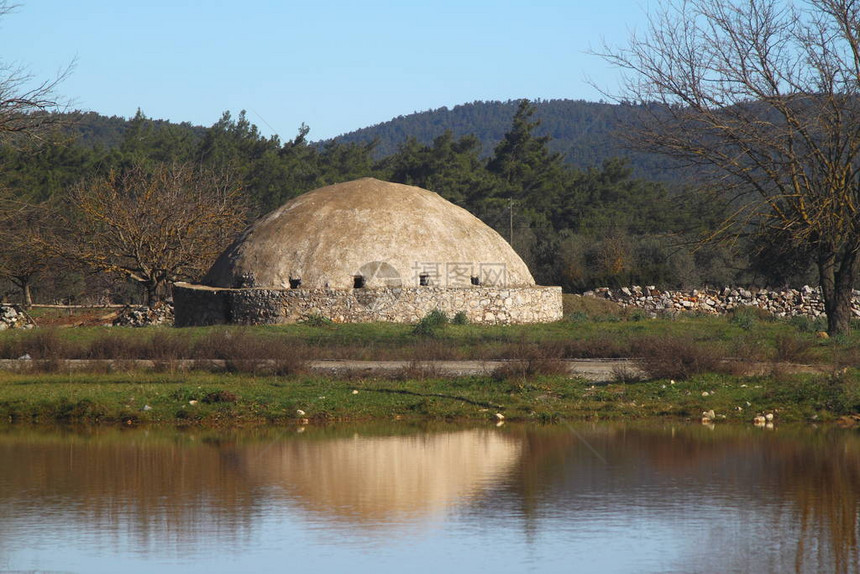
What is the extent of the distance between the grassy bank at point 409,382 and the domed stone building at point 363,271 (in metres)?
6.06

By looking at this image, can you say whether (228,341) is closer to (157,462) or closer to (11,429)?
(11,429)

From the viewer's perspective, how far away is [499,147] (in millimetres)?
80750

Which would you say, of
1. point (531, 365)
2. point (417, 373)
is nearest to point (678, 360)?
point (531, 365)

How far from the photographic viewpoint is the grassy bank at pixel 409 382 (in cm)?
1669

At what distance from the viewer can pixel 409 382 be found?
1911 cm

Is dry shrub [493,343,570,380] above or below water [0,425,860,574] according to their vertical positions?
above

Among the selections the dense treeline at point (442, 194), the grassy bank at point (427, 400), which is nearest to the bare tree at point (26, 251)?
the dense treeline at point (442, 194)

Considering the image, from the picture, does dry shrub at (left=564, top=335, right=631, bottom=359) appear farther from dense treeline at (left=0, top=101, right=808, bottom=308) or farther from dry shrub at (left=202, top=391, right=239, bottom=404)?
dense treeline at (left=0, top=101, right=808, bottom=308)

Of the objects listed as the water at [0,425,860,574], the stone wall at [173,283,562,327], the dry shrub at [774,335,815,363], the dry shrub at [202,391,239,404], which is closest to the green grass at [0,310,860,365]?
the dry shrub at [774,335,815,363]

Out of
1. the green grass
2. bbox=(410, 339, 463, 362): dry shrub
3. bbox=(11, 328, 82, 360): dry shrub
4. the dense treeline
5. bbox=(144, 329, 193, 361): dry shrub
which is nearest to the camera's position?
the green grass

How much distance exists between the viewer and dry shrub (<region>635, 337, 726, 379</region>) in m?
19.1

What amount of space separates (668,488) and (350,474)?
386 centimetres

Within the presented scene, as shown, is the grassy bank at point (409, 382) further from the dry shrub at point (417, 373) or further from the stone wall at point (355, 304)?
the stone wall at point (355, 304)

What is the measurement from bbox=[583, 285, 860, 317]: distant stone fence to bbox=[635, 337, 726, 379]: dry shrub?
21.2 meters
